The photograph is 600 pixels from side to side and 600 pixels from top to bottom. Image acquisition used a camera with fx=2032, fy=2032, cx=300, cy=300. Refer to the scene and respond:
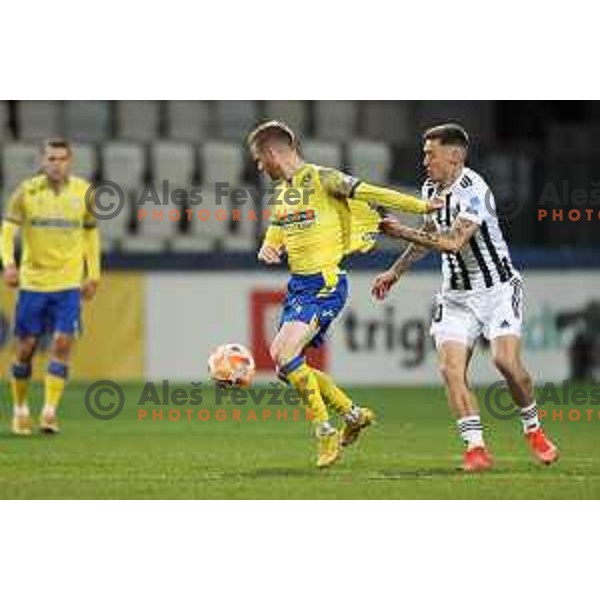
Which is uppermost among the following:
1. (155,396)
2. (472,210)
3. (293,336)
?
(472,210)

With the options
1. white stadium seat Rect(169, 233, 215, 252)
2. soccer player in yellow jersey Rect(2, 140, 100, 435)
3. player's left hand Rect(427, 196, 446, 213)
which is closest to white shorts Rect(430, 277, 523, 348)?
player's left hand Rect(427, 196, 446, 213)

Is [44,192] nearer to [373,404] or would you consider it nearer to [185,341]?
[373,404]

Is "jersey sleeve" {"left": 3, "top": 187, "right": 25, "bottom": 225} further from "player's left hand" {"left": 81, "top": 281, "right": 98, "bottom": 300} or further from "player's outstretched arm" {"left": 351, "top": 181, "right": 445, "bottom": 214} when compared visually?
"player's outstretched arm" {"left": 351, "top": 181, "right": 445, "bottom": 214}

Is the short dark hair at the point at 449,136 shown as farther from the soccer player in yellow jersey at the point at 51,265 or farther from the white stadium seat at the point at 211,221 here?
the white stadium seat at the point at 211,221

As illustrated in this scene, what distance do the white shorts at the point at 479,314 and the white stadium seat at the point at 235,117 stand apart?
561 inches

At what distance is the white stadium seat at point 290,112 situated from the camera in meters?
27.1

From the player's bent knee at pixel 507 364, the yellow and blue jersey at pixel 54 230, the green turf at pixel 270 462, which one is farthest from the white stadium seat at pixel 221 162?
the player's bent knee at pixel 507 364

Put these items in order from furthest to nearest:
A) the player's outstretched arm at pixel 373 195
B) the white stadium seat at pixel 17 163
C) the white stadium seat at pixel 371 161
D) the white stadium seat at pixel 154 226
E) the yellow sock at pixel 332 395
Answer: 1. the white stadium seat at pixel 17 163
2. the white stadium seat at pixel 371 161
3. the white stadium seat at pixel 154 226
4. the yellow sock at pixel 332 395
5. the player's outstretched arm at pixel 373 195

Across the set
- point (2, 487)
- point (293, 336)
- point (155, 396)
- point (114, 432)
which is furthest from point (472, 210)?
point (155, 396)

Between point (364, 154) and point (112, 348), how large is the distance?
4.66 meters

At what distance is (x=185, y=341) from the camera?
75.5 ft

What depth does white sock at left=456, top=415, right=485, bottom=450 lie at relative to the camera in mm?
12734

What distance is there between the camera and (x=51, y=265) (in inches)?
653

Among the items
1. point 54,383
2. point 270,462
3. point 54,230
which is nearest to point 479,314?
point 270,462
